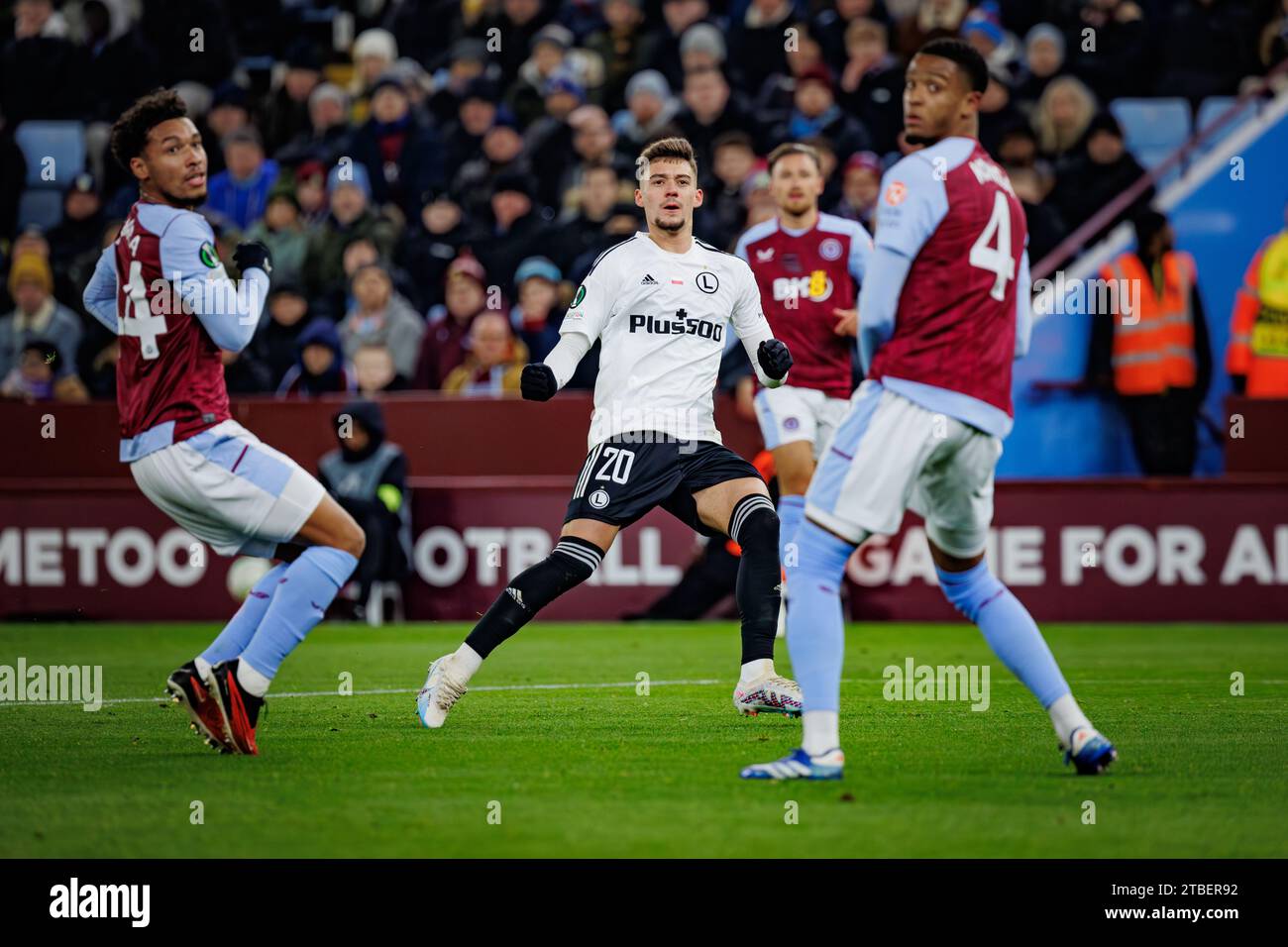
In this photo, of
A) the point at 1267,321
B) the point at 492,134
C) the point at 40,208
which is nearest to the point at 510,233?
the point at 492,134

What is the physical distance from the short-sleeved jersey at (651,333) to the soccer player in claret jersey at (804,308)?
9.54ft

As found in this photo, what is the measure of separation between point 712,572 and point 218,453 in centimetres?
726

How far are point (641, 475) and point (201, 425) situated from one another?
1766mm

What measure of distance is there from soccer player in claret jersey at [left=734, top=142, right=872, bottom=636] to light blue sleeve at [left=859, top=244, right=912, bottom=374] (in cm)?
481

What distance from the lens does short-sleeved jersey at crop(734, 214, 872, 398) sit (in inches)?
430

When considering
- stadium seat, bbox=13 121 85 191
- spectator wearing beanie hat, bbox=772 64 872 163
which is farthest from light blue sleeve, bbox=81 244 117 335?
stadium seat, bbox=13 121 85 191

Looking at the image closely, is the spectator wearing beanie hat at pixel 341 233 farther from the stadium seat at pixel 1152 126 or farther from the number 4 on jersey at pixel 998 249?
the number 4 on jersey at pixel 998 249

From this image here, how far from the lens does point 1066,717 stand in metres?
6.21

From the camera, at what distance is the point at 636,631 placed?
1321 centimetres

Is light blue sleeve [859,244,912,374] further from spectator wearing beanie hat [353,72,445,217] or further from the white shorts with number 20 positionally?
spectator wearing beanie hat [353,72,445,217]

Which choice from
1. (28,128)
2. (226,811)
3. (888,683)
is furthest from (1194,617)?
(28,128)

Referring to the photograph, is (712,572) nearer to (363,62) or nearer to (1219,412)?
(1219,412)

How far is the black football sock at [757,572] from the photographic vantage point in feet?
25.4

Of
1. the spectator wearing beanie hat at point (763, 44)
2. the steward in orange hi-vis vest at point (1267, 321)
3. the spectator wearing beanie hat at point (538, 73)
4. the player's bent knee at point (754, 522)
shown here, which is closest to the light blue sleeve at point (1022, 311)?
the player's bent knee at point (754, 522)
